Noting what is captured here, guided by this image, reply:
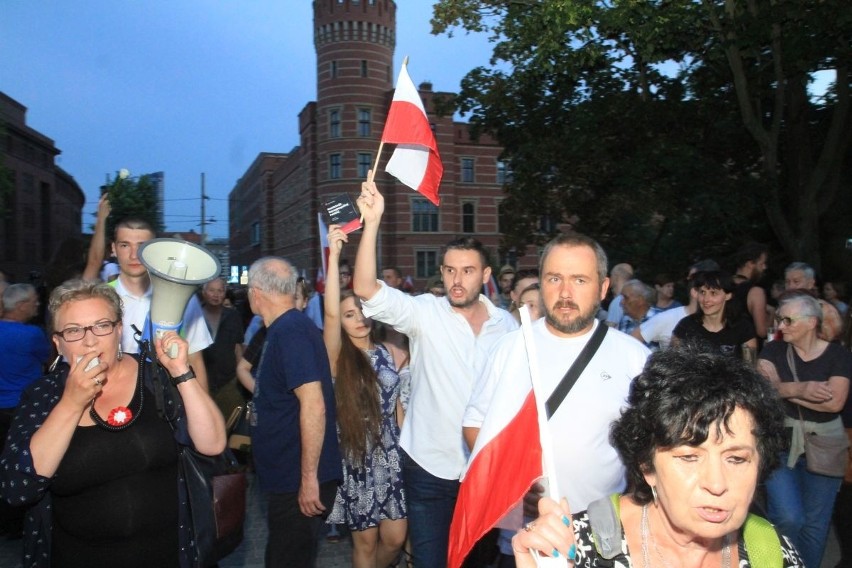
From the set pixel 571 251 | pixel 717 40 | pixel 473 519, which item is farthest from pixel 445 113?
pixel 473 519

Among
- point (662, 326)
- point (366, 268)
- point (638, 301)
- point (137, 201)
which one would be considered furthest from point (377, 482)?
point (137, 201)

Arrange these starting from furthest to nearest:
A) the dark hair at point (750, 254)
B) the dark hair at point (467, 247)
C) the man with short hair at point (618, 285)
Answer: the man with short hair at point (618, 285) < the dark hair at point (750, 254) < the dark hair at point (467, 247)

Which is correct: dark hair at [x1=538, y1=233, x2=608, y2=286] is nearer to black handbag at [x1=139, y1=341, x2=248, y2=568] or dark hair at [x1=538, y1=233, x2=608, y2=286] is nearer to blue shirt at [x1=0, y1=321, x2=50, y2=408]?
black handbag at [x1=139, y1=341, x2=248, y2=568]

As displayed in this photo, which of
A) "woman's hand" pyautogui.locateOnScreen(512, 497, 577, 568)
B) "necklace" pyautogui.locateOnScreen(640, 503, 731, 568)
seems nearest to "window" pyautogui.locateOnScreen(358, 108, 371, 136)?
"necklace" pyautogui.locateOnScreen(640, 503, 731, 568)

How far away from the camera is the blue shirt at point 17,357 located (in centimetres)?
541

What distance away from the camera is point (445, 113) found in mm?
15367

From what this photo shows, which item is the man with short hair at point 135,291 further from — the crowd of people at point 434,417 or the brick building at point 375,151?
the brick building at point 375,151

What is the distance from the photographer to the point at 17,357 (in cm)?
544

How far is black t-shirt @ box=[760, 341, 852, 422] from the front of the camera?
4.19 metres

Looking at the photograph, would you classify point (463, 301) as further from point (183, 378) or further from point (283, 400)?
point (183, 378)

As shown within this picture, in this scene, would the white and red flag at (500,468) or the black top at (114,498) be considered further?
the black top at (114,498)

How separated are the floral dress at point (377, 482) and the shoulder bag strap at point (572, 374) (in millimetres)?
1877

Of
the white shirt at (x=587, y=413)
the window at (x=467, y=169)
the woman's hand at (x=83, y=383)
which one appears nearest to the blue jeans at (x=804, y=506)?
the white shirt at (x=587, y=413)

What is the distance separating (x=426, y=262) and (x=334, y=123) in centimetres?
1132
